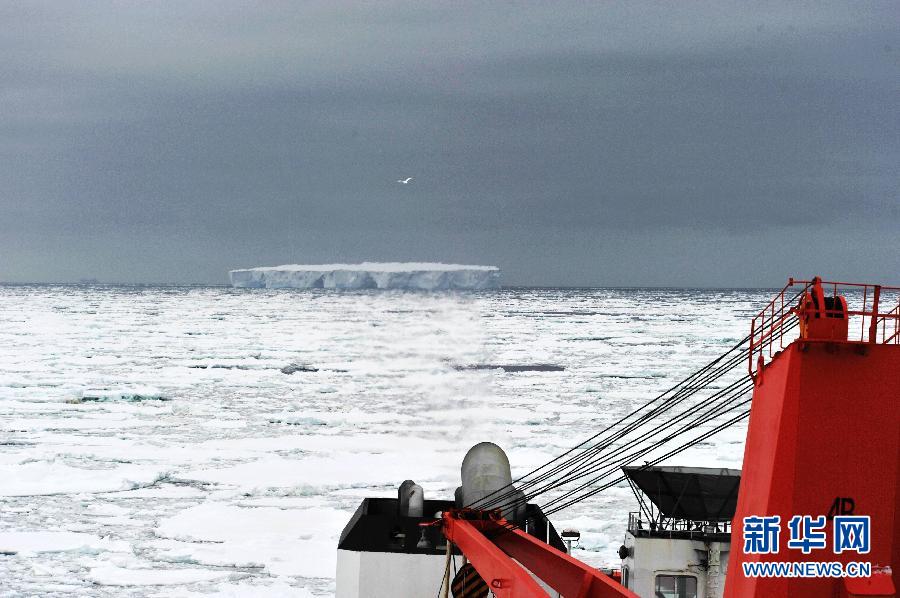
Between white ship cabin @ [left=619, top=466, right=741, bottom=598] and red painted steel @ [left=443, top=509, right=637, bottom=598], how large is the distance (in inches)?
123

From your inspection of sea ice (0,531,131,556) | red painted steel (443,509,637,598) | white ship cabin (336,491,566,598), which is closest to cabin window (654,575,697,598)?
white ship cabin (336,491,566,598)

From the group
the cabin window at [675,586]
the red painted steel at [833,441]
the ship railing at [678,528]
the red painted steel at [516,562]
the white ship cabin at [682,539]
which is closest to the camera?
the red painted steel at [833,441]

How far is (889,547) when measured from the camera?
641 cm

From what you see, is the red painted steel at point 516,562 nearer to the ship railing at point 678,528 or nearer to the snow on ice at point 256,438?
the ship railing at point 678,528

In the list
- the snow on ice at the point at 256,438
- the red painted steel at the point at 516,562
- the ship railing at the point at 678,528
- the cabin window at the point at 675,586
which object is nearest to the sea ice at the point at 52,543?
the snow on ice at the point at 256,438

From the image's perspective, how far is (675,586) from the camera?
1370cm

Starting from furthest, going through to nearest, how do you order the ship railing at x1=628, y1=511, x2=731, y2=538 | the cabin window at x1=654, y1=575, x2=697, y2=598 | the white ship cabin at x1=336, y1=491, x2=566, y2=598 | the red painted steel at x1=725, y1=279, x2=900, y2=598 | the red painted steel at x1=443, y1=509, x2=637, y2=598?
1. the ship railing at x1=628, y1=511, x2=731, y2=538
2. the cabin window at x1=654, y1=575, x2=697, y2=598
3. the white ship cabin at x1=336, y1=491, x2=566, y2=598
4. the red painted steel at x1=443, y1=509, x2=637, y2=598
5. the red painted steel at x1=725, y1=279, x2=900, y2=598

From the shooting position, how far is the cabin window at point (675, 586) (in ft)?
44.7

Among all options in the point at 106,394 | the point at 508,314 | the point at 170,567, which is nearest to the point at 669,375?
the point at 106,394

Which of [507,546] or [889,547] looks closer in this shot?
[889,547]

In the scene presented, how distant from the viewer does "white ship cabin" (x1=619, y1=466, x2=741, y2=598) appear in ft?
44.3

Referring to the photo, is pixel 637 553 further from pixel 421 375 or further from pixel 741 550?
pixel 421 375

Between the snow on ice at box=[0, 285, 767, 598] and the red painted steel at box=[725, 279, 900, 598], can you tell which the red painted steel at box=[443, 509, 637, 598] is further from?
the snow on ice at box=[0, 285, 767, 598]

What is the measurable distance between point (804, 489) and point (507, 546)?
16.6 ft
